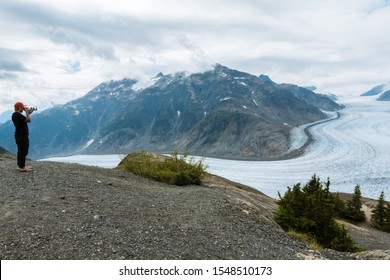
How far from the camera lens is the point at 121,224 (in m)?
9.72

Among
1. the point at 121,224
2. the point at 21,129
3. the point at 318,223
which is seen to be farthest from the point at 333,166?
the point at 121,224

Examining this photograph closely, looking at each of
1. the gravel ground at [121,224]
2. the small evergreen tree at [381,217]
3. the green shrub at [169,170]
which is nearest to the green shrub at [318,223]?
the gravel ground at [121,224]

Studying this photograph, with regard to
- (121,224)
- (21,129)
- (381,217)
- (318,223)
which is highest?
(21,129)

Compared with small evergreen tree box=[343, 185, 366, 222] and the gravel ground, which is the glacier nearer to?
small evergreen tree box=[343, 185, 366, 222]

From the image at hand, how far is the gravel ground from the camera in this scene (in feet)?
27.1

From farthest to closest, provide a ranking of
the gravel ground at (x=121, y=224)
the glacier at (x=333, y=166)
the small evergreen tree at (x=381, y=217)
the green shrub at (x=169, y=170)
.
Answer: the glacier at (x=333, y=166) → the small evergreen tree at (x=381, y=217) → the green shrub at (x=169, y=170) → the gravel ground at (x=121, y=224)

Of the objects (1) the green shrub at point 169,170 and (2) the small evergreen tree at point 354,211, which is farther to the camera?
(2) the small evergreen tree at point 354,211

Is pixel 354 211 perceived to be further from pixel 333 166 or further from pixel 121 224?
pixel 333 166

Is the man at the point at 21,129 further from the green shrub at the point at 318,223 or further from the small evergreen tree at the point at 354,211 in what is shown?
the small evergreen tree at the point at 354,211

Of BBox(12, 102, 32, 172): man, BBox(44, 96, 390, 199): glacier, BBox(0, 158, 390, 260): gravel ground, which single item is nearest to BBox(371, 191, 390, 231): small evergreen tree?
BBox(0, 158, 390, 260): gravel ground

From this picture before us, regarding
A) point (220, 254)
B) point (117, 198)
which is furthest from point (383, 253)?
point (117, 198)

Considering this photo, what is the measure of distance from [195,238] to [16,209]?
17.3ft

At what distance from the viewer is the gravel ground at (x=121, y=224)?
826cm

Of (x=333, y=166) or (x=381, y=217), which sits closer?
(x=381, y=217)
